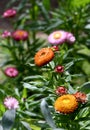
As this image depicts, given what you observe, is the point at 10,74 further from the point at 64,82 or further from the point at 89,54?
the point at 64,82

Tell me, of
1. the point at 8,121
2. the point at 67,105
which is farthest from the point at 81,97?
the point at 8,121

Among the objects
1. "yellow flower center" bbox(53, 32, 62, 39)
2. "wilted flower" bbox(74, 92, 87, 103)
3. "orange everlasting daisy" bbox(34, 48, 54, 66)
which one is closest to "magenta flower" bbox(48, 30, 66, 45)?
"yellow flower center" bbox(53, 32, 62, 39)

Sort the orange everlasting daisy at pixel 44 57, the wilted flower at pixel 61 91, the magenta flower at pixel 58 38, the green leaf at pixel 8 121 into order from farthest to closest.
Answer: the magenta flower at pixel 58 38 → the orange everlasting daisy at pixel 44 57 → the wilted flower at pixel 61 91 → the green leaf at pixel 8 121

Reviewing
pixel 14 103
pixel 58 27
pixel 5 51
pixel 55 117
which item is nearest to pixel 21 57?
pixel 5 51

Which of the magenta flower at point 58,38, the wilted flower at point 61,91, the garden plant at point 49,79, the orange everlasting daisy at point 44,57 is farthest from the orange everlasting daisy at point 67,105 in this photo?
the magenta flower at point 58,38

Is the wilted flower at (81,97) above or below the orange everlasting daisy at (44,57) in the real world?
below

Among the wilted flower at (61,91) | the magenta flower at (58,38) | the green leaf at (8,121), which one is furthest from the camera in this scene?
the magenta flower at (58,38)

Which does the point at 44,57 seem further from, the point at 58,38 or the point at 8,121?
the point at 58,38

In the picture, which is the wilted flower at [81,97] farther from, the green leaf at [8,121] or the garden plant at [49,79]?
the green leaf at [8,121]
